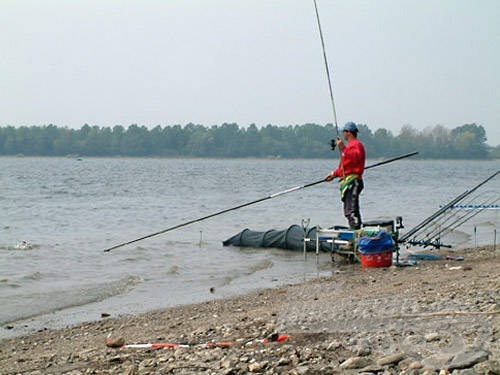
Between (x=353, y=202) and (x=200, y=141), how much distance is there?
368ft

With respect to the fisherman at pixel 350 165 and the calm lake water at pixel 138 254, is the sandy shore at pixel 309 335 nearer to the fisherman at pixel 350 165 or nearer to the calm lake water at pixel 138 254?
the calm lake water at pixel 138 254

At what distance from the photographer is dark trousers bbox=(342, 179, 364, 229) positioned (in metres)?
11.5

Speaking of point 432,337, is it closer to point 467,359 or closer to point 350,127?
point 467,359

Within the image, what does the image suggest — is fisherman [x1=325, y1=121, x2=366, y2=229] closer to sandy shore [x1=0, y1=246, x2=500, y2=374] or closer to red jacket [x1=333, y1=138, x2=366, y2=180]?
red jacket [x1=333, y1=138, x2=366, y2=180]

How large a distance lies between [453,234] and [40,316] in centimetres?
1210

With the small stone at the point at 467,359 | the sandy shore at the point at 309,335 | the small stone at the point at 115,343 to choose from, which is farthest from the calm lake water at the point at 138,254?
the small stone at the point at 467,359

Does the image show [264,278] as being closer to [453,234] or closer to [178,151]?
[453,234]

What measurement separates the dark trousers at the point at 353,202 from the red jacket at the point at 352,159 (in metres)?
0.15

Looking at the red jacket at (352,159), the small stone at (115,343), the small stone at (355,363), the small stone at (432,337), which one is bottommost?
the small stone at (115,343)

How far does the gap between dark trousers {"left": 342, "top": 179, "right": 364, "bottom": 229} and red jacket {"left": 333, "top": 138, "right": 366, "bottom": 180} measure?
0.15m

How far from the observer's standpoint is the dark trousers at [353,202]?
11539 mm

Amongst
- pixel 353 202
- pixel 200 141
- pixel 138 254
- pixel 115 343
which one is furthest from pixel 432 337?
pixel 200 141

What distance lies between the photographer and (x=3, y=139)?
410 feet

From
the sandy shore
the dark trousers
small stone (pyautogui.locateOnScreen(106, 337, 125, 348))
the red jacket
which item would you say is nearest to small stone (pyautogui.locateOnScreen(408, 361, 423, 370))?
the sandy shore
